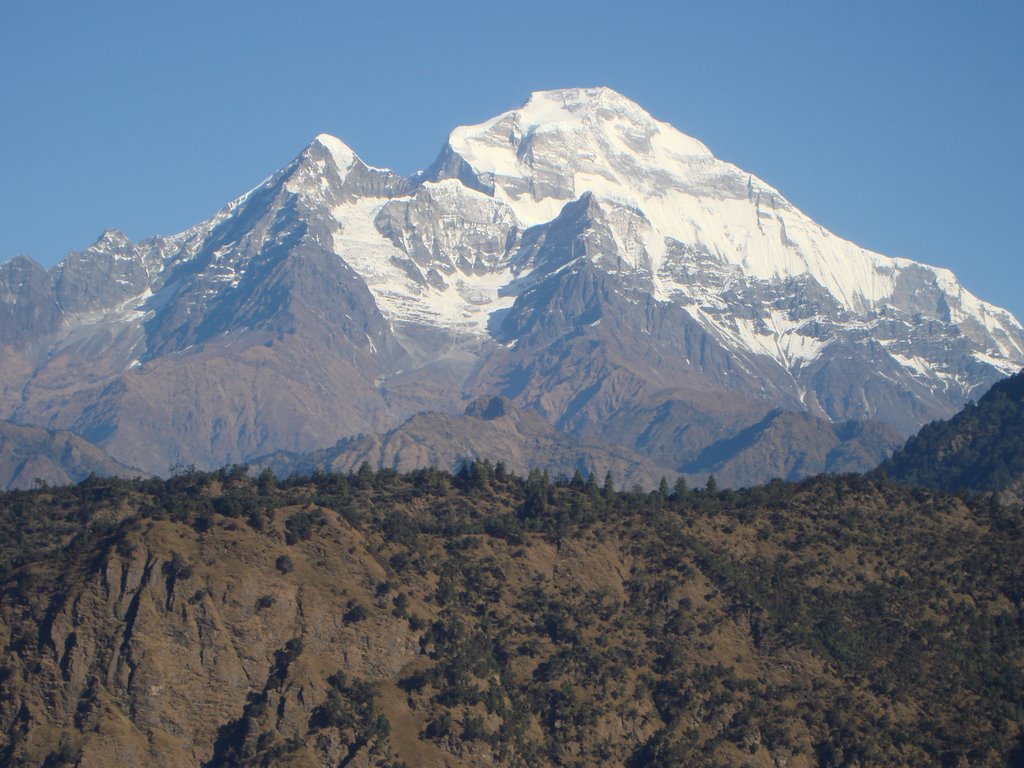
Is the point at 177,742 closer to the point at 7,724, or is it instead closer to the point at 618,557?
the point at 7,724

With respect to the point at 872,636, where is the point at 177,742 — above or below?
below

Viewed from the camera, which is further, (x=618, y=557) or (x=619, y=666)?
(x=618, y=557)

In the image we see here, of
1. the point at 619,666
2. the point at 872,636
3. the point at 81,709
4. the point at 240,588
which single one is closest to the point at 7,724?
the point at 81,709

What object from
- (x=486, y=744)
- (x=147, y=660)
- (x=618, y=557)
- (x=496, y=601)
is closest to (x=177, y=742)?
(x=147, y=660)

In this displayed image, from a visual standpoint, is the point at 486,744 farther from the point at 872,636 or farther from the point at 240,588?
the point at 872,636

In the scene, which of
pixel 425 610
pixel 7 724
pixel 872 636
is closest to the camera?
pixel 7 724

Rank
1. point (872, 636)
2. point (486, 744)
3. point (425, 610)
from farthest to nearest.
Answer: point (872, 636) → point (425, 610) → point (486, 744)
